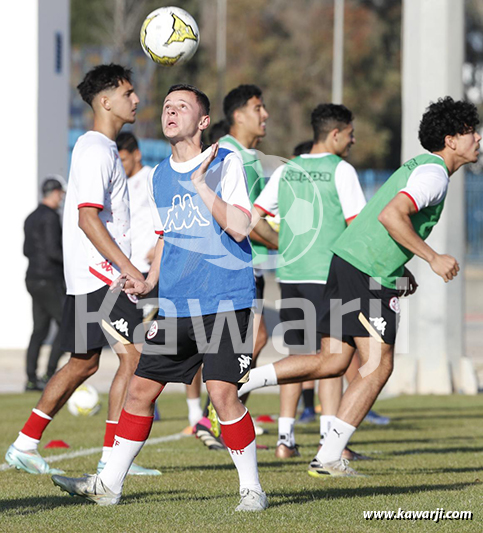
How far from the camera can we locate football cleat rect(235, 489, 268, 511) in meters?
5.32

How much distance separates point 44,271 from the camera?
1256cm

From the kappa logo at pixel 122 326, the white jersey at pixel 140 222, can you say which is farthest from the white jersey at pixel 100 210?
the white jersey at pixel 140 222

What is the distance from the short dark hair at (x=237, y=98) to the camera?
28.3ft

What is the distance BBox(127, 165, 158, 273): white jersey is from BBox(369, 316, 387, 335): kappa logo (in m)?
3.28

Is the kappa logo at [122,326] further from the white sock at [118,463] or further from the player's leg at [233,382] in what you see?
the player's leg at [233,382]

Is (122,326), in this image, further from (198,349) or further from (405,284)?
(405,284)

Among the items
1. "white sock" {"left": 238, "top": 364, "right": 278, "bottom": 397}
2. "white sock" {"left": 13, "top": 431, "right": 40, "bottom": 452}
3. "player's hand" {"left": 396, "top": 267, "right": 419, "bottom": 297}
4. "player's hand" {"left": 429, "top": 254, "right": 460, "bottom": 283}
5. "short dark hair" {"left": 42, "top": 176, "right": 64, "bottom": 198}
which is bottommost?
"white sock" {"left": 13, "top": 431, "right": 40, "bottom": 452}

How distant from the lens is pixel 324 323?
668 centimetres

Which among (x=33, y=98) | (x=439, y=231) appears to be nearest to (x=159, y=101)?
(x=33, y=98)

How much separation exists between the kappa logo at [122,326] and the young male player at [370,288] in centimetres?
83

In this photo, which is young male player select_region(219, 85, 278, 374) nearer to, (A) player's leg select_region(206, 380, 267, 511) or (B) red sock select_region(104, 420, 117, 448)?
(B) red sock select_region(104, 420, 117, 448)

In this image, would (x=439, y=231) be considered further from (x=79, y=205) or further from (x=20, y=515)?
(x=20, y=515)

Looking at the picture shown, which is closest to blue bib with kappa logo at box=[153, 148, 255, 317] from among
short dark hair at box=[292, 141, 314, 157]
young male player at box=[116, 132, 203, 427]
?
young male player at box=[116, 132, 203, 427]

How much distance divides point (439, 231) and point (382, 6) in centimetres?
4586
